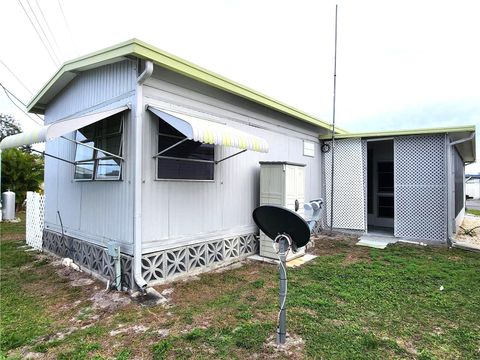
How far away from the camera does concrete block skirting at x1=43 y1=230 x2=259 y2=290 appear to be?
421 cm

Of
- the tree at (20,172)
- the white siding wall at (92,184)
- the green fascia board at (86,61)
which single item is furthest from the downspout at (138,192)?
the tree at (20,172)

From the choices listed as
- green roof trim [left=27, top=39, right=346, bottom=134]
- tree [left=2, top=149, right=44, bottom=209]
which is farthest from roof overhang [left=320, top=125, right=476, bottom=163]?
tree [left=2, top=149, right=44, bottom=209]

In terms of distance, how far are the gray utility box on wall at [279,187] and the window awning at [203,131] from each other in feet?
4.47

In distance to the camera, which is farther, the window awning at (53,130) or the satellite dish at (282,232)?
the window awning at (53,130)

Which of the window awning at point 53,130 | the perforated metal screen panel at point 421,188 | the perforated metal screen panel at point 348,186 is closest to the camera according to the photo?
the window awning at point 53,130

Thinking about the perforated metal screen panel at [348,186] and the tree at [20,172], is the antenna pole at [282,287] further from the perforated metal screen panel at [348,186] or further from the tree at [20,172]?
the tree at [20,172]

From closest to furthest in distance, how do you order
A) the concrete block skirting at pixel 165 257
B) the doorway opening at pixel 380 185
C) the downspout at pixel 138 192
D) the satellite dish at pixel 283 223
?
the satellite dish at pixel 283 223
the downspout at pixel 138 192
the concrete block skirting at pixel 165 257
the doorway opening at pixel 380 185

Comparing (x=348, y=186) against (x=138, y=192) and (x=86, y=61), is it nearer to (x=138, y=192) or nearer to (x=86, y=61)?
(x=138, y=192)

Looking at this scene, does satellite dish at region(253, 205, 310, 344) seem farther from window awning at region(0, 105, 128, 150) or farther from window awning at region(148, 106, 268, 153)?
window awning at region(0, 105, 128, 150)

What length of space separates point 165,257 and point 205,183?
1.44m

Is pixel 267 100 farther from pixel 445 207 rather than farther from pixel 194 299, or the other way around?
pixel 445 207

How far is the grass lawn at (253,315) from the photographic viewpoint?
2660 millimetres

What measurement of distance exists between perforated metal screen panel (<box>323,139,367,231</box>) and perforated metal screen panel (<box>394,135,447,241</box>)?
2.85 ft

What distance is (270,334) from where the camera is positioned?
9.46 ft
